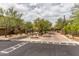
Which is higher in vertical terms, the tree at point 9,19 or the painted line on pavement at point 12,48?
the tree at point 9,19

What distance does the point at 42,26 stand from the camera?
→ 5422mm

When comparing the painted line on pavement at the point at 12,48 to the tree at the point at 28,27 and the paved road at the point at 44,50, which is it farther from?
the tree at the point at 28,27

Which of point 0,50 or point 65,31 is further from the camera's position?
point 65,31

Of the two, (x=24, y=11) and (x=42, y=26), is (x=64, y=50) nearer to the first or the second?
(x=42, y=26)

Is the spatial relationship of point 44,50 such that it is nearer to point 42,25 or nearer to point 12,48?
point 42,25

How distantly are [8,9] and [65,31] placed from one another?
1.49 m

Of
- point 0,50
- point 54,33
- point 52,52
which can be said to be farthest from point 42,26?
point 0,50

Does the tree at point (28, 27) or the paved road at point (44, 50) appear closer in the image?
the paved road at point (44, 50)

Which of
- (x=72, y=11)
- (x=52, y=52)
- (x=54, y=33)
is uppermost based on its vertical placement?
(x=72, y=11)

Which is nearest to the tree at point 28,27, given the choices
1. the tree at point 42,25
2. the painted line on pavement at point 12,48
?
the tree at point 42,25

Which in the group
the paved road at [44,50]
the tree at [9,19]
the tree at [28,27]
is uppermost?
the tree at [9,19]

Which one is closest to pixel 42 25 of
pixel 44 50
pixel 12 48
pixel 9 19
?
pixel 44 50

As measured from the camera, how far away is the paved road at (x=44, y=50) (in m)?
5.02

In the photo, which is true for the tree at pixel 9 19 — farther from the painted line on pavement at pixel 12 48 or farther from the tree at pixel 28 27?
the painted line on pavement at pixel 12 48
